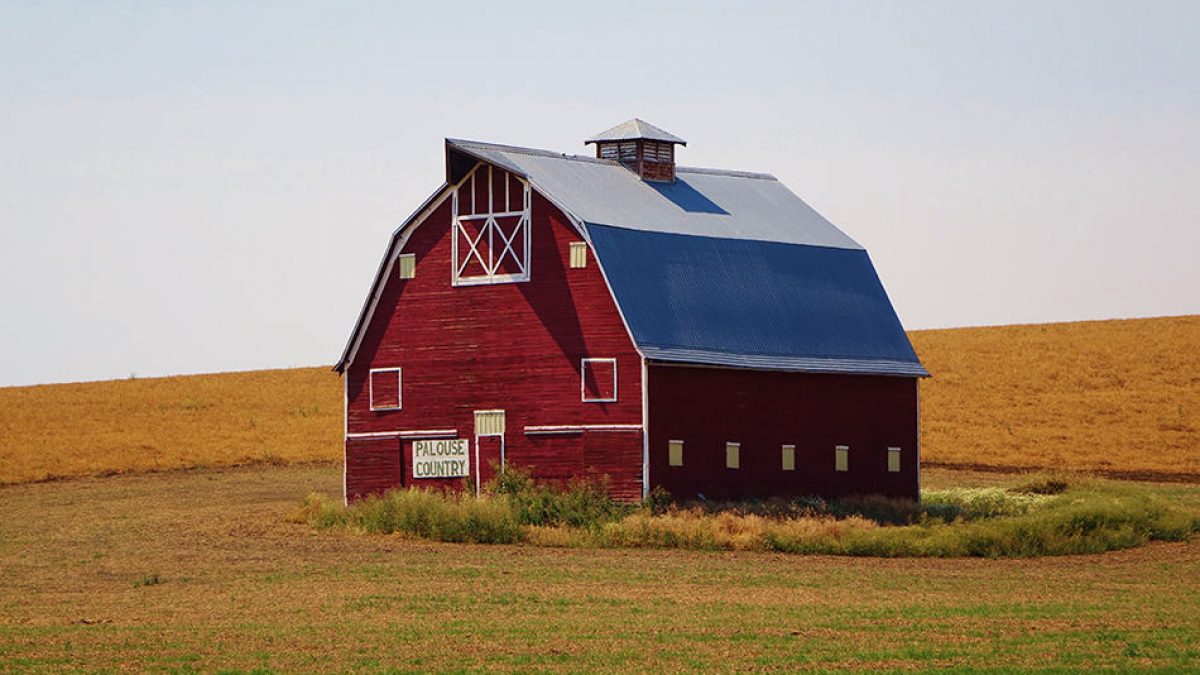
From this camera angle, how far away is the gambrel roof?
42.8 meters

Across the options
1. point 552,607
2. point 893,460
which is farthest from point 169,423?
point 552,607

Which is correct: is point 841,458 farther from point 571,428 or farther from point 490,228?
point 490,228

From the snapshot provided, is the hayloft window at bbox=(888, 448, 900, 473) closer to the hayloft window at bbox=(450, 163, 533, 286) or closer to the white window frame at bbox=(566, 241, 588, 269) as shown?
the white window frame at bbox=(566, 241, 588, 269)

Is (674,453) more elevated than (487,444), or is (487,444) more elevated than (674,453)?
(487,444)

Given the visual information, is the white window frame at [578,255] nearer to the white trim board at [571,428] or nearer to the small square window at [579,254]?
the small square window at [579,254]

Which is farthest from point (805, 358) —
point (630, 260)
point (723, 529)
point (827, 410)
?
point (723, 529)

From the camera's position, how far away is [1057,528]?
3738 centimetres

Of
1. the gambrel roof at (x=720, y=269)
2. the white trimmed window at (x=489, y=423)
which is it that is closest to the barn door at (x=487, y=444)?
the white trimmed window at (x=489, y=423)

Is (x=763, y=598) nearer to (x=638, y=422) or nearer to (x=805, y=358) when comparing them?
(x=638, y=422)

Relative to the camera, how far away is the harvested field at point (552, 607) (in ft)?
71.4

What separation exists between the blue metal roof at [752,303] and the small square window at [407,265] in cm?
502

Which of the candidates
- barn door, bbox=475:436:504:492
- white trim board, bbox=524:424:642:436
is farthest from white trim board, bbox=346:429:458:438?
white trim board, bbox=524:424:642:436

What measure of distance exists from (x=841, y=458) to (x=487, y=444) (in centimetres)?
880

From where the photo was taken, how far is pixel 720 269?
1779 inches
